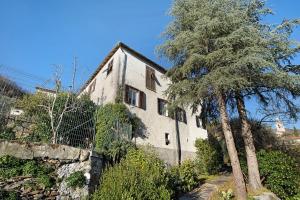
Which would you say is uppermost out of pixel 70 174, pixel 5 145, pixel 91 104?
pixel 91 104

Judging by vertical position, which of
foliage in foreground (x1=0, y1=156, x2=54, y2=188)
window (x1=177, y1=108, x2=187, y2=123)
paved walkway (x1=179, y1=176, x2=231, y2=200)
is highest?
window (x1=177, y1=108, x2=187, y2=123)

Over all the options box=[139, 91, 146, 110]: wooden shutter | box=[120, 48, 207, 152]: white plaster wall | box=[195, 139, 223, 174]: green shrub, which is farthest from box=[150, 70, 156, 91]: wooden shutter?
box=[195, 139, 223, 174]: green shrub

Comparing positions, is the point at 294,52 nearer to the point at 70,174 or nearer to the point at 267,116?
the point at 267,116

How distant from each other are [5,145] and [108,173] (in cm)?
413

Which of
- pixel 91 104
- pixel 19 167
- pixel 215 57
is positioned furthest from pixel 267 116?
pixel 19 167

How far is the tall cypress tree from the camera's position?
1168 centimetres

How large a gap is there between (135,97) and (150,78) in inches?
116

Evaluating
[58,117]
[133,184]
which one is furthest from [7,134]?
[133,184]

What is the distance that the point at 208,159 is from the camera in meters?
17.8

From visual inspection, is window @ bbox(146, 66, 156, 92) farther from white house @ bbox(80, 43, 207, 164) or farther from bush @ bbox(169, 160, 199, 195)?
bush @ bbox(169, 160, 199, 195)

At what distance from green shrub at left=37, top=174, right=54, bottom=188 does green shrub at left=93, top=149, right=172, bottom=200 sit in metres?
1.85

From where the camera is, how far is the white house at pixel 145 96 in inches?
683

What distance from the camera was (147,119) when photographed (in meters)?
17.8

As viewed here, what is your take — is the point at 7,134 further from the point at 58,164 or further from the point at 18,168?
the point at 58,164
